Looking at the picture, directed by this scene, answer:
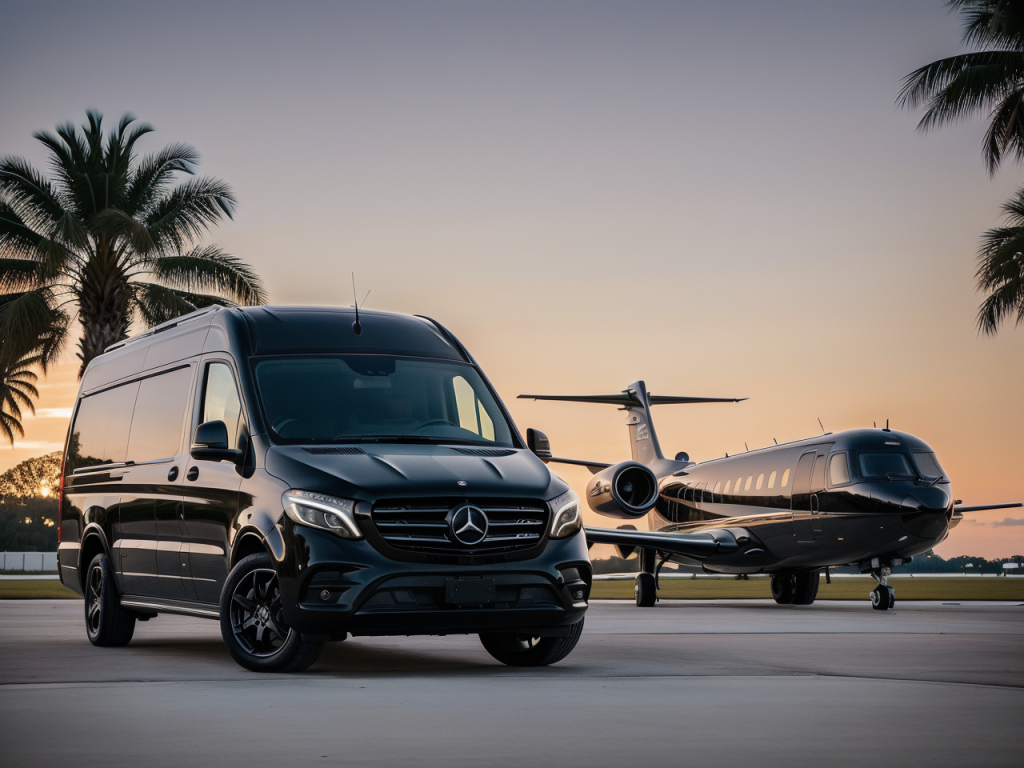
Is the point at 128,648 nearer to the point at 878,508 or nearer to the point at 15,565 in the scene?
the point at 878,508

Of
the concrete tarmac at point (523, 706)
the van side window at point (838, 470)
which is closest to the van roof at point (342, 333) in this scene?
the concrete tarmac at point (523, 706)

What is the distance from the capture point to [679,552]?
24.8 metres

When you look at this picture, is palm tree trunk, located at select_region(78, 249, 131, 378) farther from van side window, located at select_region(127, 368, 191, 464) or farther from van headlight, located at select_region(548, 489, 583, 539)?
van headlight, located at select_region(548, 489, 583, 539)

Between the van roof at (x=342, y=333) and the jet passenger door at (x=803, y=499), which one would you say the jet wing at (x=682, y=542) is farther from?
the van roof at (x=342, y=333)

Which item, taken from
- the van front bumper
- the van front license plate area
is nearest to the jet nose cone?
the van front bumper

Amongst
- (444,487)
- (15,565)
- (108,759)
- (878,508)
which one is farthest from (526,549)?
(15,565)

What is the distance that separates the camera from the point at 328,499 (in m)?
8.20

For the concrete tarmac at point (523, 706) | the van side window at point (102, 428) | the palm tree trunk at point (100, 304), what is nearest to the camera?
the concrete tarmac at point (523, 706)

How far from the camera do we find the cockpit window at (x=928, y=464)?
2080 cm

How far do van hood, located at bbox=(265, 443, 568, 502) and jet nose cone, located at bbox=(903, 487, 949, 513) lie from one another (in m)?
12.7

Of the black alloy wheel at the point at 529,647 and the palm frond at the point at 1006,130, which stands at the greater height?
the palm frond at the point at 1006,130

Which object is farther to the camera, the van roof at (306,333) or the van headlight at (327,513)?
the van roof at (306,333)

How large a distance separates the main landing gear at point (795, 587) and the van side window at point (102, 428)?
15167mm

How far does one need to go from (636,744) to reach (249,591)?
13.5 feet
